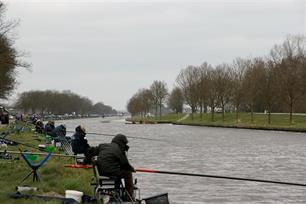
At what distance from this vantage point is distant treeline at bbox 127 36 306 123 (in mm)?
73625

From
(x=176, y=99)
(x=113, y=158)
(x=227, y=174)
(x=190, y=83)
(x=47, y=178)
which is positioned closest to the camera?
(x=113, y=158)

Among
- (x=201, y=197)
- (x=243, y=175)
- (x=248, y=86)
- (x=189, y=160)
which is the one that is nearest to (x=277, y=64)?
(x=248, y=86)

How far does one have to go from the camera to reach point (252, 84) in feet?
262

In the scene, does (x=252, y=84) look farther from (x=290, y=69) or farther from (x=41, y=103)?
(x=41, y=103)

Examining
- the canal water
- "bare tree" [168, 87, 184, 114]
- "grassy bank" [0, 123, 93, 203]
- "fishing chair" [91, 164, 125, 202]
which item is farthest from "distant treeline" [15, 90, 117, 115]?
"fishing chair" [91, 164, 125, 202]

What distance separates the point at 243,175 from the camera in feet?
72.8

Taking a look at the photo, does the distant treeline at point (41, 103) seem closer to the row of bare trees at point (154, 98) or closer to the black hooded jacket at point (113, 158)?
the row of bare trees at point (154, 98)

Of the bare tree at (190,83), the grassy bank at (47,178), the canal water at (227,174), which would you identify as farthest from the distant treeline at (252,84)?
the grassy bank at (47,178)

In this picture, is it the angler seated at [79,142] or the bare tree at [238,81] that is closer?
the angler seated at [79,142]

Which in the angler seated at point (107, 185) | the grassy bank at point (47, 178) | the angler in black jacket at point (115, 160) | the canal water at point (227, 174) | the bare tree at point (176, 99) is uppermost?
the bare tree at point (176, 99)

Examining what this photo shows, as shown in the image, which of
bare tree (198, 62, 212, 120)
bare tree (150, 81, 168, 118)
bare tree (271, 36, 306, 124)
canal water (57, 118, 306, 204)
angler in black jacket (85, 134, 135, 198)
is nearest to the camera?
angler in black jacket (85, 134, 135, 198)

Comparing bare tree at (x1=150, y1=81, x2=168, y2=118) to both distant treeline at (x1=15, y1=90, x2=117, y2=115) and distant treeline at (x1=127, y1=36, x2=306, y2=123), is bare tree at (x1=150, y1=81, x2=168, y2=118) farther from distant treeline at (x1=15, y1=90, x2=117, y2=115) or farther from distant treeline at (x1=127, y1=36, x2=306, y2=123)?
distant treeline at (x1=15, y1=90, x2=117, y2=115)

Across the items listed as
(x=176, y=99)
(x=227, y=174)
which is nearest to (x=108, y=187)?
(x=227, y=174)

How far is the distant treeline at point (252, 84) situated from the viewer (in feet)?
242
